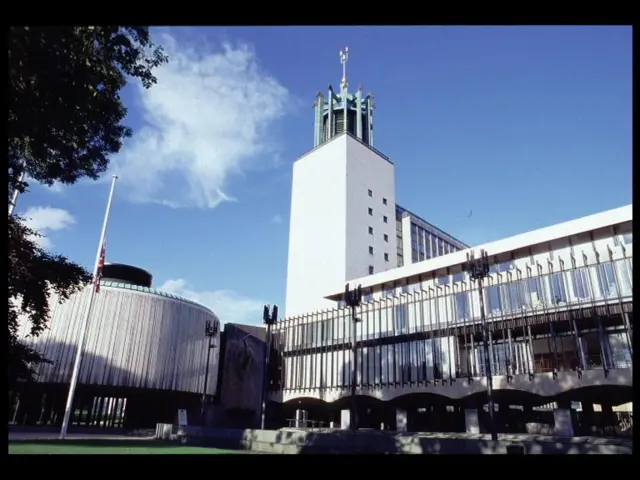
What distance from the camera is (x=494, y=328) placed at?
4084 centimetres

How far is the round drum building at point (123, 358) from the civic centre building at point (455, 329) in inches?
439

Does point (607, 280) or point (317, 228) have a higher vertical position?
point (317, 228)

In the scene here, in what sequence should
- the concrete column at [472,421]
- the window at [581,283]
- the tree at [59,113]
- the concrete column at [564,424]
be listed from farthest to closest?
the concrete column at [472,421] < the window at [581,283] < the concrete column at [564,424] < the tree at [59,113]

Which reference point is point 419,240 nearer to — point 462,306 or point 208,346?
point 462,306

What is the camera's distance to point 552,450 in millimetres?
16391

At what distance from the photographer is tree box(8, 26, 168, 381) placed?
1041 centimetres

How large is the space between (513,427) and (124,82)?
1781 inches

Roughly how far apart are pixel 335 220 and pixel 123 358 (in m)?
33.8

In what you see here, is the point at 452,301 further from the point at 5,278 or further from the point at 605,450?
the point at 5,278

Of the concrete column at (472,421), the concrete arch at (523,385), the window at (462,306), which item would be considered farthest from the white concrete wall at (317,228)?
the concrete column at (472,421)

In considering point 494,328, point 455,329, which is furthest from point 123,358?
point 494,328

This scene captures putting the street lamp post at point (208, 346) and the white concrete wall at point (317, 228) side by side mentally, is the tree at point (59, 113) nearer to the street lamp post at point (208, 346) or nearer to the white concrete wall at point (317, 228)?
the street lamp post at point (208, 346)

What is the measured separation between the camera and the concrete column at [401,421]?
4334 cm

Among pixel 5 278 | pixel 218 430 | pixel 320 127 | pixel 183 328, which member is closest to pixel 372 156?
pixel 320 127
